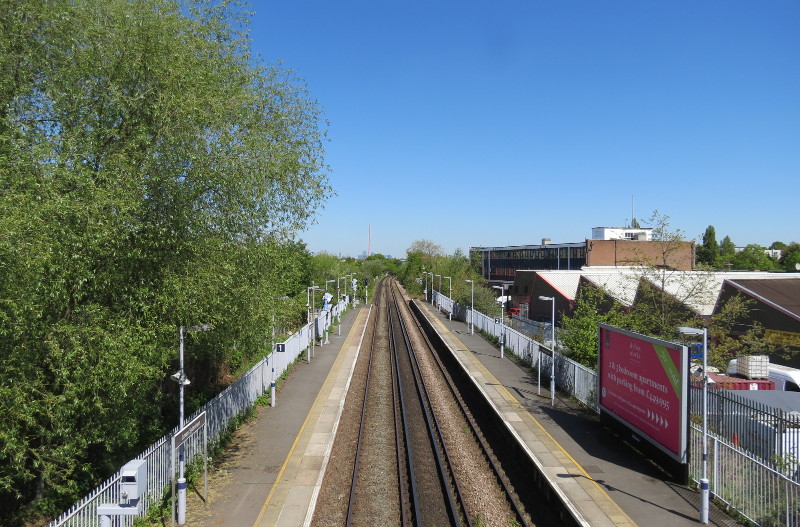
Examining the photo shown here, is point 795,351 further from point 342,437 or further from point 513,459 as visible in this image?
point 342,437

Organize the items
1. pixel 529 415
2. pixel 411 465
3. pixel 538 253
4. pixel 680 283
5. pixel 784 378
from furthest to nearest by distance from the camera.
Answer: pixel 538 253 < pixel 784 378 < pixel 680 283 < pixel 529 415 < pixel 411 465

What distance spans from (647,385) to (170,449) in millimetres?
12399

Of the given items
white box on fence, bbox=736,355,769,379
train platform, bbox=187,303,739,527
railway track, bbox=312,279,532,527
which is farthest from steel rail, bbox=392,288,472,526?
white box on fence, bbox=736,355,769,379

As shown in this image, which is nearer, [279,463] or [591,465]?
[591,465]

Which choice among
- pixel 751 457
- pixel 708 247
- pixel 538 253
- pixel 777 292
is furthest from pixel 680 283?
pixel 708 247

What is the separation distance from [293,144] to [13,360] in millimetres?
10866

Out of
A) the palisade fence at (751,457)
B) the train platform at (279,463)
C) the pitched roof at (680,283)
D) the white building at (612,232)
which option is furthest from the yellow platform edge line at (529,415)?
the white building at (612,232)

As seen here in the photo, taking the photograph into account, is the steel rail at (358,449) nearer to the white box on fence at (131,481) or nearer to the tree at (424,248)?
the white box on fence at (131,481)

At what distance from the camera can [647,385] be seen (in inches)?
606

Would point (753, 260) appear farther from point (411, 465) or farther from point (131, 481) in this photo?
point (131, 481)

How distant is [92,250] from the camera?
11.1m

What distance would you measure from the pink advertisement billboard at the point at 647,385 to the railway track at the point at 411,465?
4.14m

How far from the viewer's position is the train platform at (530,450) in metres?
12.2

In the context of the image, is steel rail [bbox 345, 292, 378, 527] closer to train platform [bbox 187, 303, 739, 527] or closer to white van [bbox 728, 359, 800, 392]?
train platform [bbox 187, 303, 739, 527]
